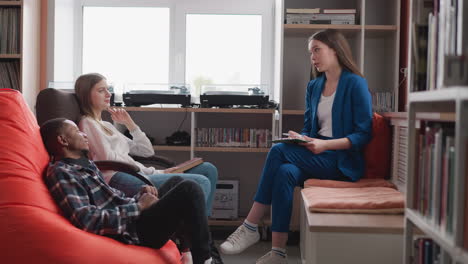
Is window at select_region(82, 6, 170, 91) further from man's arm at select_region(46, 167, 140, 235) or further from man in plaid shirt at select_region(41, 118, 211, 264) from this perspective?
man's arm at select_region(46, 167, 140, 235)

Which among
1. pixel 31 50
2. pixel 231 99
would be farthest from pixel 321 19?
pixel 31 50

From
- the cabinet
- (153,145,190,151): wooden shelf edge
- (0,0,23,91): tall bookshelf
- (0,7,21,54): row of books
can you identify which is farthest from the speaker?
(0,7,21,54): row of books

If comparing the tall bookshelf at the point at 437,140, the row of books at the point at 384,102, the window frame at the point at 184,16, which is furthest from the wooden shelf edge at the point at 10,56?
the tall bookshelf at the point at 437,140

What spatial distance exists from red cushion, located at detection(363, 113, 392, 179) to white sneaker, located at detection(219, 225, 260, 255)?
0.74m

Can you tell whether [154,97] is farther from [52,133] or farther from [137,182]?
[52,133]

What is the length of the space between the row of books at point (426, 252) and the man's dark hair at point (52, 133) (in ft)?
4.37

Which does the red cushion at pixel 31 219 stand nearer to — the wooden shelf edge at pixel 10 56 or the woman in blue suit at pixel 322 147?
the woman in blue suit at pixel 322 147

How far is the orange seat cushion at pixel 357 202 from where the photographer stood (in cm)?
208

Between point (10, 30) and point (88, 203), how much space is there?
81.3 inches

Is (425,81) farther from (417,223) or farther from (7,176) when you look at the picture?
(7,176)

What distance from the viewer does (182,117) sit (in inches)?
158

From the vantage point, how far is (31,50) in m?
3.65

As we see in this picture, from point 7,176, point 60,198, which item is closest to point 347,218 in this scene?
point 60,198

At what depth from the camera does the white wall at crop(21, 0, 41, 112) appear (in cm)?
354
